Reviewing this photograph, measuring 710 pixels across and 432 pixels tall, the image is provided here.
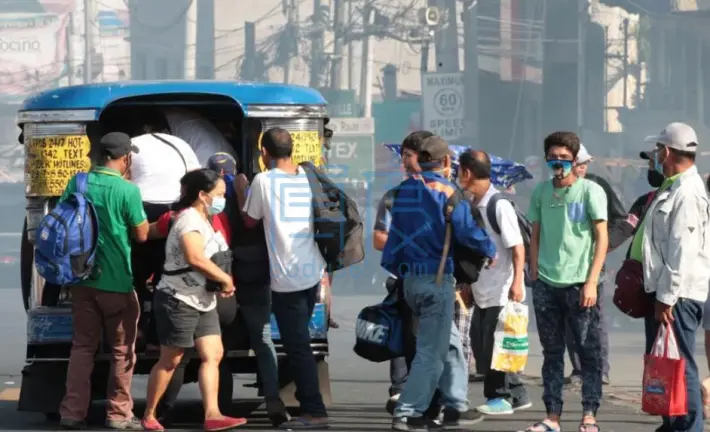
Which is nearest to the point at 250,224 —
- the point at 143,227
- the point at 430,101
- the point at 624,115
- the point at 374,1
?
the point at 143,227

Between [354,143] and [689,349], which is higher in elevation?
[354,143]

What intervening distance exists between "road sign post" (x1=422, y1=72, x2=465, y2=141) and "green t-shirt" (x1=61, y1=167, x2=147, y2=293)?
3635 centimetres

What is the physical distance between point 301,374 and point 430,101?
121 feet

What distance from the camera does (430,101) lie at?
46.1 meters

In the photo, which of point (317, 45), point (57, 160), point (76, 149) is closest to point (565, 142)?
point (76, 149)

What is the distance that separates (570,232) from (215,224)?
2.08m

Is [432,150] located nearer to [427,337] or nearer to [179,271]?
[427,337]

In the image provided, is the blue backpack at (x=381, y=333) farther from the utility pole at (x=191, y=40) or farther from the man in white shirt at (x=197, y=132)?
the utility pole at (x=191, y=40)

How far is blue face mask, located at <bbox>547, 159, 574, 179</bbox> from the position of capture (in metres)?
9.02

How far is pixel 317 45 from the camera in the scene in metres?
61.8

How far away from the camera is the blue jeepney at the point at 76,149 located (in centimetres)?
983

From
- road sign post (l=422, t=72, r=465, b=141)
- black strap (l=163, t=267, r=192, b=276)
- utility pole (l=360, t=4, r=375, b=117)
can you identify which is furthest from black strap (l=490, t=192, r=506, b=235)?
utility pole (l=360, t=4, r=375, b=117)

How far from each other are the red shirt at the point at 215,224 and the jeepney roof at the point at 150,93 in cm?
72

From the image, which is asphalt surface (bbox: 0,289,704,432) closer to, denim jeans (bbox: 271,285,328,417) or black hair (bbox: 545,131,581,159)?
denim jeans (bbox: 271,285,328,417)
